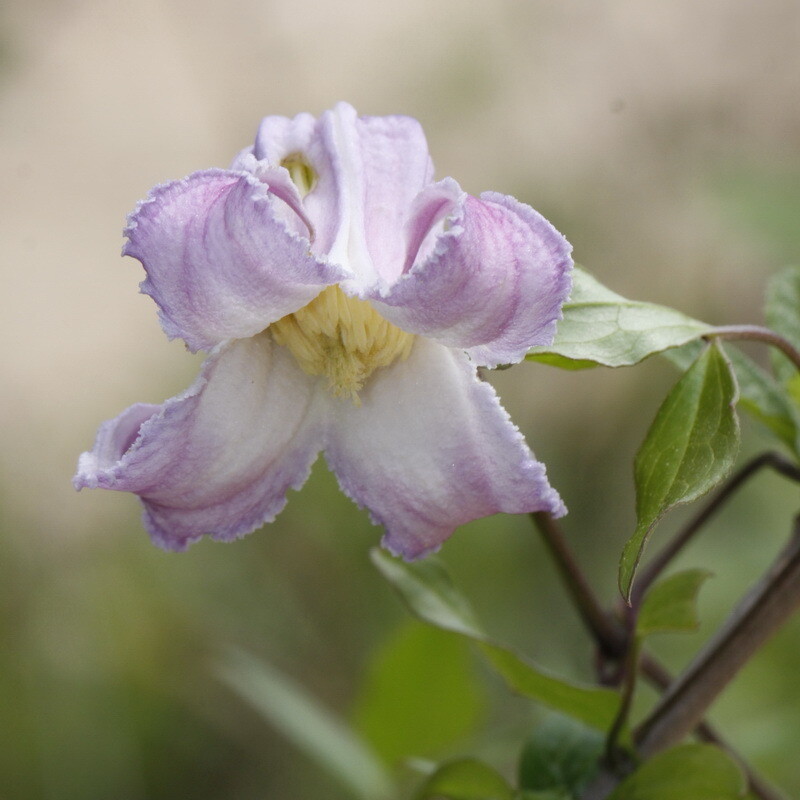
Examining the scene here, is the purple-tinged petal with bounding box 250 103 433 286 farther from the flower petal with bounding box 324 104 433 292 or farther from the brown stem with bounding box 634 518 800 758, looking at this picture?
the brown stem with bounding box 634 518 800 758

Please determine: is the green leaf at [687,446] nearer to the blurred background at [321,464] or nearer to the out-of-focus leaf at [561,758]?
the out-of-focus leaf at [561,758]

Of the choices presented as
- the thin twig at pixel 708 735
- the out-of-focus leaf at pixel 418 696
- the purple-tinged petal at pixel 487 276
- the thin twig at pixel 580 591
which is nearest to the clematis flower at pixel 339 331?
the purple-tinged petal at pixel 487 276

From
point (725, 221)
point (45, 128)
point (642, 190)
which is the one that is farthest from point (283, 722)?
point (45, 128)

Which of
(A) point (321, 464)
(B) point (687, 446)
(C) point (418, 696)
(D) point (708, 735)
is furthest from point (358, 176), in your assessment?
(A) point (321, 464)

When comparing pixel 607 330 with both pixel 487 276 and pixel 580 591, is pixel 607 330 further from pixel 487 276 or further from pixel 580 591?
pixel 580 591

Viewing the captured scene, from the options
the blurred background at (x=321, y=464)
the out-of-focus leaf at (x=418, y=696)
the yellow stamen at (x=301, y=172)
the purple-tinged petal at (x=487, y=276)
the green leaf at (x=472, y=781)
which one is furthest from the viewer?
the blurred background at (x=321, y=464)

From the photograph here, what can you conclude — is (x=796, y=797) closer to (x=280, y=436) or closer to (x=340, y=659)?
(x=340, y=659)
